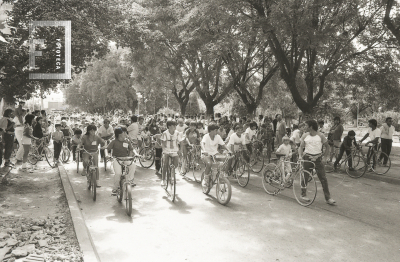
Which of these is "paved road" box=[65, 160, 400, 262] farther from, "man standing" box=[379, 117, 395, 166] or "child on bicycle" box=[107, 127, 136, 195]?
"man standing" box=[379, 117, 395, 166]

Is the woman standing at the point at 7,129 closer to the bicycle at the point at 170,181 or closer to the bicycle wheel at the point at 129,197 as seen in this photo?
the bicycle at the point at 170,181

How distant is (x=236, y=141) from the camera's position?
9.61 meters

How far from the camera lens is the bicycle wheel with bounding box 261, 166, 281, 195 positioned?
8.41 meters

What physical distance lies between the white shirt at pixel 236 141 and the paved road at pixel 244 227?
1.30 m

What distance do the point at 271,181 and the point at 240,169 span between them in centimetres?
151

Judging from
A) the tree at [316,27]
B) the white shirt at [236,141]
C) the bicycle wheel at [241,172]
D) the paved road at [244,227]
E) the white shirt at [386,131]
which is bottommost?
the paved road at [244,227]

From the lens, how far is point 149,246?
514cm

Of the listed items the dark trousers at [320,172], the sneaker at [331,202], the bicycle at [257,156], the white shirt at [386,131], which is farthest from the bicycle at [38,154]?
the white shirt at [386,131]

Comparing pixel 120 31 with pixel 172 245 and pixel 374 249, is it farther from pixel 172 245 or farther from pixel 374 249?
pixel 374 249

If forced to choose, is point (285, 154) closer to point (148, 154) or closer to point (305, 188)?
point (305, 188)

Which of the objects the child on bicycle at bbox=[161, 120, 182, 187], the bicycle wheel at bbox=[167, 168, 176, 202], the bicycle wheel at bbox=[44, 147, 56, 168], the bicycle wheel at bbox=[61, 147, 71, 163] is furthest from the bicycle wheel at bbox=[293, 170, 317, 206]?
the bicycle wheel at bbox=[61, 147, 71, 163]

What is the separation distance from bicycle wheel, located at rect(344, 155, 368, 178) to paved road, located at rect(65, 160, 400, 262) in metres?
1.85

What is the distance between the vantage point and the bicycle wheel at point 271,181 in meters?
8.41

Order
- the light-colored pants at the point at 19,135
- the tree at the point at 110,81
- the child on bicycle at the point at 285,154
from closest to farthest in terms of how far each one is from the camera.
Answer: the child on bicycle at the point at 285,154 → the light-colored pants at the point at 19,135 → the tree at the point at 110,81
